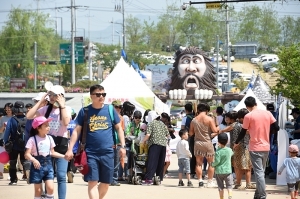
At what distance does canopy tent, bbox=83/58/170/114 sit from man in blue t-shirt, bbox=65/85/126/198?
1429cm

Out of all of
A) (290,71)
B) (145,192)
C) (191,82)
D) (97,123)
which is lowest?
(145,192)

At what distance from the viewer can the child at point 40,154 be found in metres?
10.7

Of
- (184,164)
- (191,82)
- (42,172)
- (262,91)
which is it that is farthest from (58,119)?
(191,82)

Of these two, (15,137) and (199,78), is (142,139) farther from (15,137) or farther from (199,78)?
(199,78)

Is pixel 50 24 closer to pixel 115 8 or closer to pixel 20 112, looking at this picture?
pixel 115 8

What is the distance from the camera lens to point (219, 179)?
12.8m

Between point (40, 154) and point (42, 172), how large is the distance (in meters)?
0.25

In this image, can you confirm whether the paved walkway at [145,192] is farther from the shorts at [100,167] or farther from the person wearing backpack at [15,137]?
the shorts at [100,167]

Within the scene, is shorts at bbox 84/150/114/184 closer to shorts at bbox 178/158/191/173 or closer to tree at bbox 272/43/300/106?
shorts at bbox 178/158/191/173

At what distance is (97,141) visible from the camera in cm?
1038

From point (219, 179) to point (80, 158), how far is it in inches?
125

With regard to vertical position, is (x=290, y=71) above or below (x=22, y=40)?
below

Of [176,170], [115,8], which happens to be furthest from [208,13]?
[176,170]

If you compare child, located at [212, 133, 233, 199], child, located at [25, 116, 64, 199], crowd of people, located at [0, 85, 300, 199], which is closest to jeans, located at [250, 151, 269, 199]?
crowd of people, located at [0, 85, 300, 199]
